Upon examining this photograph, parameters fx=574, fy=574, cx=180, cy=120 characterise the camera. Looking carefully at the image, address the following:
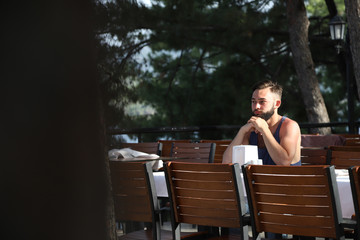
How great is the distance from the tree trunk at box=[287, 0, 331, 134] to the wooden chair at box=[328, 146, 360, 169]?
776 centimetres

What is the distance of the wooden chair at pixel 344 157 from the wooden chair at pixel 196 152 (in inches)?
→ 44.4

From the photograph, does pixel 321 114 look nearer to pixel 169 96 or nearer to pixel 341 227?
pixel 169 96

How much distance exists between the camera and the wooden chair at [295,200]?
2379 mm

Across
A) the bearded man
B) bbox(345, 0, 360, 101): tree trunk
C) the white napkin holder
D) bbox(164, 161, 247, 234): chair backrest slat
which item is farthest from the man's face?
bbox(345, 0, 360, 101): tree trunk

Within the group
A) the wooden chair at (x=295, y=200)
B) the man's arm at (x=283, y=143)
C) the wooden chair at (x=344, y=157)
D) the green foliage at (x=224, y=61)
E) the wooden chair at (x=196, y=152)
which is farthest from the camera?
the green foliage at (x=224, y=61)

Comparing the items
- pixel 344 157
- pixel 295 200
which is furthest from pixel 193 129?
pixel 295 200

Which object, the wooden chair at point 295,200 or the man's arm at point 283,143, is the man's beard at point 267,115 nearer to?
the man's arm at point 283,143

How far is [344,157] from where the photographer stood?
4094 millimetres

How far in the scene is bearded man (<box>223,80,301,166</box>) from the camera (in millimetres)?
3523

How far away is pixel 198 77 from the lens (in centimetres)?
1631

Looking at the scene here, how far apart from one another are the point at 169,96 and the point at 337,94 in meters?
4.65

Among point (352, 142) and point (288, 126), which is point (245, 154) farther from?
point (352, 142)

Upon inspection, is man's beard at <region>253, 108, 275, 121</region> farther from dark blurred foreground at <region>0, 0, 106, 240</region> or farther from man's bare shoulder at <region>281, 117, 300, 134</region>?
dark blurred foreground at <region>0, 0, 106, 240</region>

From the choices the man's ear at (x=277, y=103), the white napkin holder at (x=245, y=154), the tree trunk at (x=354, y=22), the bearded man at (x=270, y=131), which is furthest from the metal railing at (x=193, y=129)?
the tree trunk at (x=354, y=22)
